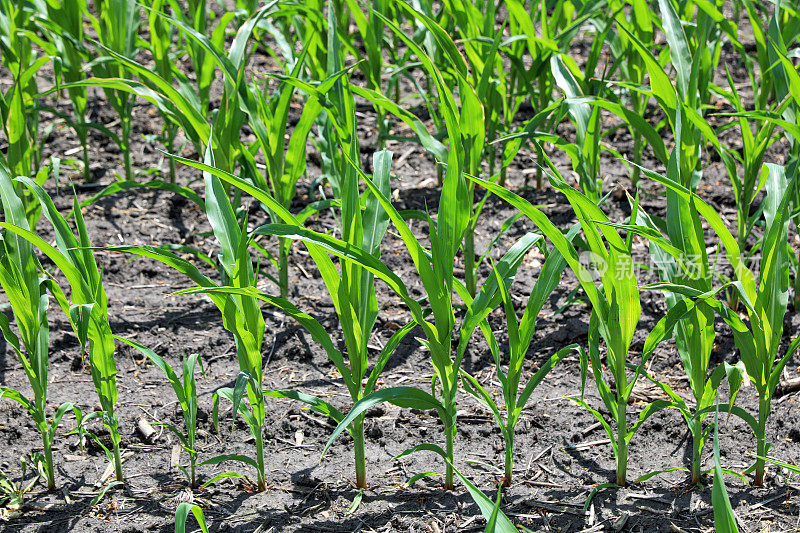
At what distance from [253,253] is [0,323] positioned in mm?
1170

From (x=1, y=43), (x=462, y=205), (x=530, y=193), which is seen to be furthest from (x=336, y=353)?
(x=1, y=43)

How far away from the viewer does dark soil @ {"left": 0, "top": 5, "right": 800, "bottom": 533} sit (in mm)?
1818

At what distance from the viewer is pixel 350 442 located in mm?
2115

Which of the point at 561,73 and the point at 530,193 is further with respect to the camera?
the point at 530,193

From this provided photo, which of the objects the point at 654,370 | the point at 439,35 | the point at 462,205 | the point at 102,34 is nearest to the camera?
the point at 462,205

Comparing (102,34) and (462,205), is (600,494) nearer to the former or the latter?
(462,205)

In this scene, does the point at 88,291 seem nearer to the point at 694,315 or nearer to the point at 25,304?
the point at 25,304

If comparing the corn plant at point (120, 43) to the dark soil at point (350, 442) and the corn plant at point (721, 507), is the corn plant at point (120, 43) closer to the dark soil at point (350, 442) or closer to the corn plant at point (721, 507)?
the dark soil at point (350, 442)

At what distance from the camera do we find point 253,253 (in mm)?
2918

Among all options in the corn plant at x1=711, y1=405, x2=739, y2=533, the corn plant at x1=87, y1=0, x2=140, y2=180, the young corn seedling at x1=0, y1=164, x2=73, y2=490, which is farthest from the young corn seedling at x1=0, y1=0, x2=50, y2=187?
the corn plant at x1=711, y1=405, x2=739, y2=533

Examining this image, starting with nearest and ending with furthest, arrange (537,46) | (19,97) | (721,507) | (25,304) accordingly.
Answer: (721,507) < (25,304) < (19,97) < (537,46)

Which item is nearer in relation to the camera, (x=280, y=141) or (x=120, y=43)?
(x=280, y=141)

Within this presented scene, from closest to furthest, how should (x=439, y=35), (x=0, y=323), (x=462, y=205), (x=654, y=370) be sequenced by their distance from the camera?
1. (x=462, y=205)
2. (x=0, y=323)
3. (x=439, y=35)
4. (x=654, y=370)

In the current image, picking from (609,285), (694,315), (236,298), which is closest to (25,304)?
(236,298)
